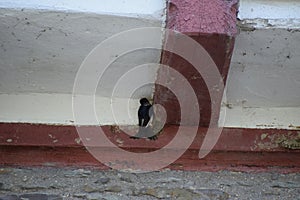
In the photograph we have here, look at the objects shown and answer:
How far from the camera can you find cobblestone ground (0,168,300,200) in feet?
5.17

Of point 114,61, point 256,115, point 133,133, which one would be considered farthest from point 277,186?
point 114,61

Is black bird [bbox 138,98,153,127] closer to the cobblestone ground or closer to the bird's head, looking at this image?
the bird's head

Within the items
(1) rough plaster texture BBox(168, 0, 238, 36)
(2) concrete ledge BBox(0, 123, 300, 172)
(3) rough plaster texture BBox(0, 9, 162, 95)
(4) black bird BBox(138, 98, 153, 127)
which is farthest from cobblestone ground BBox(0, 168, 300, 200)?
(1) rough plaster texture BBox(168, 0, 238, 36)

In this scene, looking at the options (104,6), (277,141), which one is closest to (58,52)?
(104,6)

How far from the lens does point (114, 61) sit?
1610 millimetres

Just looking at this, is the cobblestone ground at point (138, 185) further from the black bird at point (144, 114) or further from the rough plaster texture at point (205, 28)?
the rough plaster texture at point (205, 28)

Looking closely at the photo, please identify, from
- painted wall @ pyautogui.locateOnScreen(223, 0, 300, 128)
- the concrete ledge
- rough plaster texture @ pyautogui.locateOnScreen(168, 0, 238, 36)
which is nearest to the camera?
rough plaster texture @ pyautogui.locateOnScreen(168, 0, 238, 36)

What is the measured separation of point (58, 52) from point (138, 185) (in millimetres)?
458

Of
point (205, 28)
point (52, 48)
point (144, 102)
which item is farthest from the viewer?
point (144, 102)

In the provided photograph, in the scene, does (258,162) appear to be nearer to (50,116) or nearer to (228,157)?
(228,157)

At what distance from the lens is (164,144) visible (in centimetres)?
167

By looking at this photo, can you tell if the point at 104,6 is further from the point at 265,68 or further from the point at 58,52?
the point at 265,68

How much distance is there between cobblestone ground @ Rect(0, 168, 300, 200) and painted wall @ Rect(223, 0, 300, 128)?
18cm

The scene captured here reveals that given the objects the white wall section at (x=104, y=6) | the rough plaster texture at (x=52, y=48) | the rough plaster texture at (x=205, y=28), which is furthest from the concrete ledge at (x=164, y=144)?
the white wall section at (x=104, y=6)
